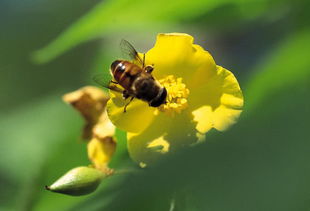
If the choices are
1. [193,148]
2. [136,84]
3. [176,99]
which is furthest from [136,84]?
[193,148]

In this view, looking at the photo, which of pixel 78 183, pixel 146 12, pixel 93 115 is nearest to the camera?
pixel 78 183

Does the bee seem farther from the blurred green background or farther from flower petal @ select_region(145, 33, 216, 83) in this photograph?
the blurred green background

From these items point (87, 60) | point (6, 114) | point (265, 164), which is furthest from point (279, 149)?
point (87, 60)

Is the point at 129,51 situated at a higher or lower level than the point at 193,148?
higher

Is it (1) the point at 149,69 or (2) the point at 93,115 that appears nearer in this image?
(1) the point at 149,69

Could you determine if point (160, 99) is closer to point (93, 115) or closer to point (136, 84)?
point (136, 84)

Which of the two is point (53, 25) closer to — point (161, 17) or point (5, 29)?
point (5, 29)
